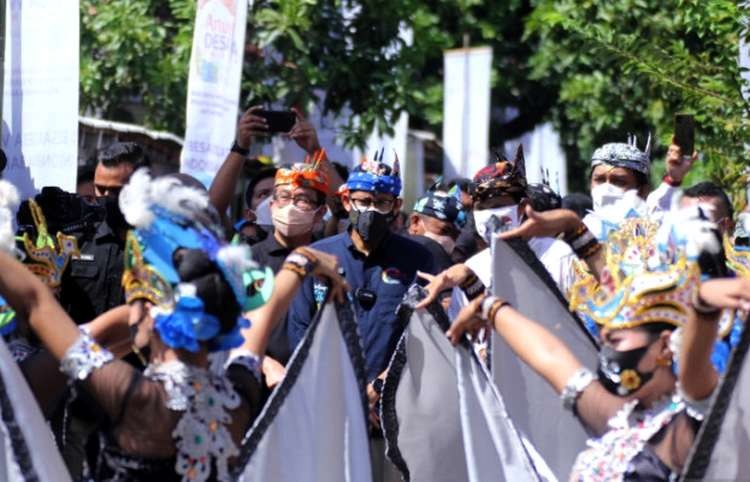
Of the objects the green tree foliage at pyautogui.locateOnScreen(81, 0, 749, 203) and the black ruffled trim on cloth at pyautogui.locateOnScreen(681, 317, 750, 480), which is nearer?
the black ruffled trim on cloth at pyautogui.locateOnScreen(681, 317, 750, 480)

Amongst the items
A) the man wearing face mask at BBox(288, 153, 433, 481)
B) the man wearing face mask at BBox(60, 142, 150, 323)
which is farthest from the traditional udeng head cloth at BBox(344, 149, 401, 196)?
the man wearing face mask at BBox(60, 142, 150, 323)

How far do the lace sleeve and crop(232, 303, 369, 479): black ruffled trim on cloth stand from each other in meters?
0.66

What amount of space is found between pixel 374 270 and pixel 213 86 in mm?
2554

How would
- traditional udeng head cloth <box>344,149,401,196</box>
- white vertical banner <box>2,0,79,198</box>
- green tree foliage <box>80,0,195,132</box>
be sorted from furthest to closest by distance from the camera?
green tree foliage <box>80,0,195,132</box> < white vertical banner <box>2,0,79,198</box> < traditional udeng head cloth <box>344,149,401,196</box>

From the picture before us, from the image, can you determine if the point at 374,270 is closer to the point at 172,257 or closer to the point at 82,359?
the point at 172,257

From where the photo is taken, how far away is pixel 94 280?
22.1 feet

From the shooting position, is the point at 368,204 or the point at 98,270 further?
the point at 368,204

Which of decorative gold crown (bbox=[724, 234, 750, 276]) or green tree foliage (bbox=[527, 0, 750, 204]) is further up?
green tree foliage (bbox=[527, 0, 750, 204])

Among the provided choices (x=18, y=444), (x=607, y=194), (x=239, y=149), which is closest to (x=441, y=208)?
(x=607, y=194)

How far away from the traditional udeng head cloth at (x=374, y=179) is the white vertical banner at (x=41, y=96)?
147 centimetres

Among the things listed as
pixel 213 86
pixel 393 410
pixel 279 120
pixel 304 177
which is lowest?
pixel 393 410

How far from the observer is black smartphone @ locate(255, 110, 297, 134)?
772 cm

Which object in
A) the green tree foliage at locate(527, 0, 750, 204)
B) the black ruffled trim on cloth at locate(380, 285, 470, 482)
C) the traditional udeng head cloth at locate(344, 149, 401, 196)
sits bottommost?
the black ruffled trim on cloth at locate(380, 285, 470, 482)

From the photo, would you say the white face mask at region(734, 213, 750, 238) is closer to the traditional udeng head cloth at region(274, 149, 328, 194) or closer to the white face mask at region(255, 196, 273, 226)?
the traditional udeng head cloth at region(274, 149, 328, 194)
